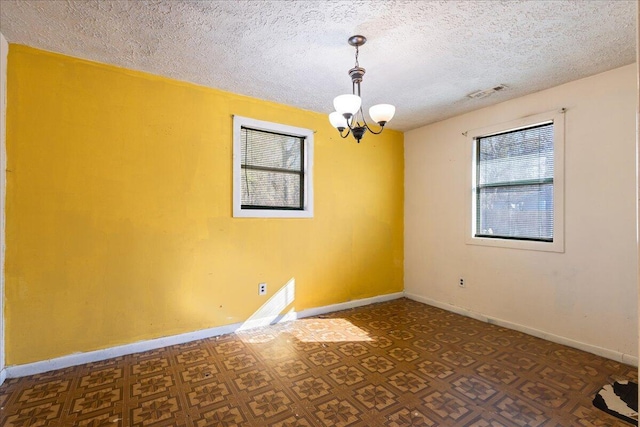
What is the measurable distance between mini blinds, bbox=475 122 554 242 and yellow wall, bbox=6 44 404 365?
6.60 ft

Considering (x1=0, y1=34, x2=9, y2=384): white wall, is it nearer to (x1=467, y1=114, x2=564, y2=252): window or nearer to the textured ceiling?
the textured ceiling

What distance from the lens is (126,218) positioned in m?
2.76

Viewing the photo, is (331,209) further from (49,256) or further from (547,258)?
(49,256)

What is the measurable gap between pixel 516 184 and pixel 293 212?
2.53 metres

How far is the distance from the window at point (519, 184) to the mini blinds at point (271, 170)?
2.16 metres

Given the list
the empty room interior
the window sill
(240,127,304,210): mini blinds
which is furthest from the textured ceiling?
the window sill

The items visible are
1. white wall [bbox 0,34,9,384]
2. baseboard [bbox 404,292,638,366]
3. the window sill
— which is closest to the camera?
white wall [bbox 0,34,9,384]

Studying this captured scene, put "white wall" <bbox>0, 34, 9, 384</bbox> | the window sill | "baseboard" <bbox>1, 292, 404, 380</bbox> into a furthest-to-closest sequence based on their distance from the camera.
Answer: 1. the window sill
2. "baseboard" <bbox>1, 292, 404, 380</bbox>
3. "white wall" <bbox>0, 34, 9, 384</bbox>

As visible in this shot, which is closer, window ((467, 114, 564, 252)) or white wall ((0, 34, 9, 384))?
white wall ((0, 34, 9, 384))

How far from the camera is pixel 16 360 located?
2361 mm

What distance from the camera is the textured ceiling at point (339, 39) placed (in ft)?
6.34

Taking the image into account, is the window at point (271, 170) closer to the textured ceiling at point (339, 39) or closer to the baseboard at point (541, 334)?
the textured ceiling at point (339, 39)

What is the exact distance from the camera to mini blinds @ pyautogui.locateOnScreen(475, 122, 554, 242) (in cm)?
319

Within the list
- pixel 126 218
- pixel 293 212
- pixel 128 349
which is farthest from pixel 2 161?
pixel 293 212
